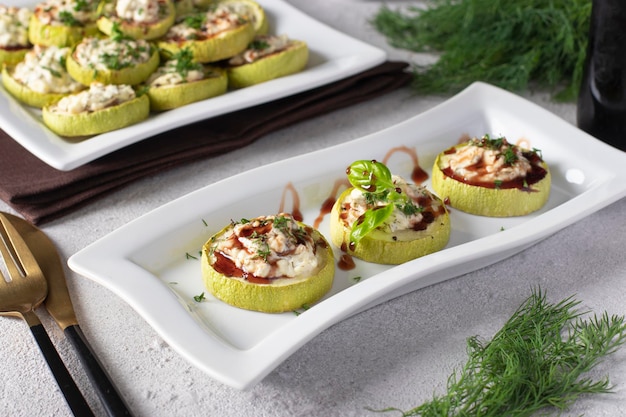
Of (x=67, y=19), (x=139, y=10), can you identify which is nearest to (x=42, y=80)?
(x=67, y=19)

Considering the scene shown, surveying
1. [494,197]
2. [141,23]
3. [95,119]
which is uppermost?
[141,23]

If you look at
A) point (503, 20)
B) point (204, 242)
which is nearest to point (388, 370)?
point (204, 242)

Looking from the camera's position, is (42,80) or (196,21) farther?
(196,21)

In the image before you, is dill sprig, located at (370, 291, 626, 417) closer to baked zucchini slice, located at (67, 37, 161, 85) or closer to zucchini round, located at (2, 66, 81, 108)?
baked zucchini slice, located at (67, 37, 161, 85)

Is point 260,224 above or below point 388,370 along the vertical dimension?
above

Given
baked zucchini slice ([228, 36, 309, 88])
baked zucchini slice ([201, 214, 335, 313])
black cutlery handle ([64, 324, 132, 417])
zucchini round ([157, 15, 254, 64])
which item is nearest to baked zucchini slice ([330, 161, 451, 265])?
baked zucchini slice ([201, 214, 335, 313])

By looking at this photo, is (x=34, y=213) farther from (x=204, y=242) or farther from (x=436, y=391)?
(x=436, y=391)

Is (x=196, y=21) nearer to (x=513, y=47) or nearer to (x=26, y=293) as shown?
(x=513, y=47)
